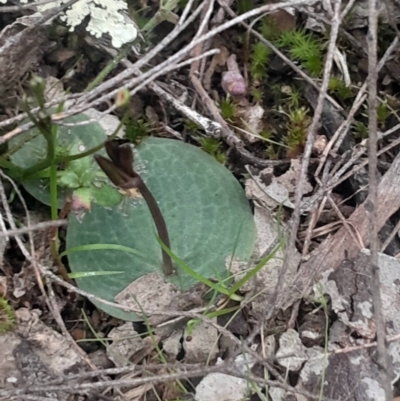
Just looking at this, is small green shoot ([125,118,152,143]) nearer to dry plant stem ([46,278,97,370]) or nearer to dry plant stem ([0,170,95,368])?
dry plant stem ([0,170,95,368])

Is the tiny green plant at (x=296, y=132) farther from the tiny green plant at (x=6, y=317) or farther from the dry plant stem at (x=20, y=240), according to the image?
the tiny green plant at (x=6, y=317)

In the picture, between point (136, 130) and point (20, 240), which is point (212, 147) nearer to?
point (136, 130)

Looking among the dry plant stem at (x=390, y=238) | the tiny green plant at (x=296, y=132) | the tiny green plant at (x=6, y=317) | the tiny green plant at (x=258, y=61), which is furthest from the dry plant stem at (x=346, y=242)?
the tiny green plant at (x=6, y=317)

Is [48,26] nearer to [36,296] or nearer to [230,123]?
[230,123]

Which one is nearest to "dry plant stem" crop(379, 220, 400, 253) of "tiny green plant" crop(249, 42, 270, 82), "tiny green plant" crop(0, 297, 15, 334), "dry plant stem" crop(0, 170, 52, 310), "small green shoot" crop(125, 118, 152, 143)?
"tiny green plant" crop(249, 42, 270, 82)

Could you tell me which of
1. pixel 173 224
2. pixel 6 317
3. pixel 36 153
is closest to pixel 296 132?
pixel 173 224

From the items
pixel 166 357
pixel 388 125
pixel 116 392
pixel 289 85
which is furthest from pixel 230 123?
pixel 116 392

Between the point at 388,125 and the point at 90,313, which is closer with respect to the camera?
the point at 90,313
